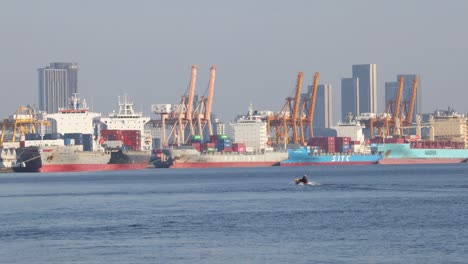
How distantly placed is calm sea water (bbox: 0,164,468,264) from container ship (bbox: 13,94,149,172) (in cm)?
7085

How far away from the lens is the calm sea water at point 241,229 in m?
39.3

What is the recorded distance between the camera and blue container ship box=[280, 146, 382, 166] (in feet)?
619

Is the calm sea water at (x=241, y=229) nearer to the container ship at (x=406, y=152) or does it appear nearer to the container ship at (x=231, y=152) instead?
the container ship at (x=231, y=152)

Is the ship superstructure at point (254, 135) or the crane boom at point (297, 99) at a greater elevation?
the crane boom at point (297, 99)

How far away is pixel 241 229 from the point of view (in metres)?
48.3

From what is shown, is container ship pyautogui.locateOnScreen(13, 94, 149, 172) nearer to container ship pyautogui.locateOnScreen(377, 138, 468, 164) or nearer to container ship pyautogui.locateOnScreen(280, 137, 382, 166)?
container ship pyautogui.locateOnScreen(280, 137, 382, 166)

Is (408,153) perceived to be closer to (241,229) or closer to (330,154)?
(330,154)

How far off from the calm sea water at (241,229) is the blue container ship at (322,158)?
11205cm

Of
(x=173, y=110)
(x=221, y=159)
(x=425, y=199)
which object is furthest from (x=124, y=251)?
(x=173, y=110)

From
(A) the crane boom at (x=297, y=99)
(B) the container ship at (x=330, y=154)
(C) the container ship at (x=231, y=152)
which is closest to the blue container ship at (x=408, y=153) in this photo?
(B) the container ship at (x=330, y=154)

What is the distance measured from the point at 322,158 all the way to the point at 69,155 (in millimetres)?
58023

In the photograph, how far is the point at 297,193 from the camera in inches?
3098

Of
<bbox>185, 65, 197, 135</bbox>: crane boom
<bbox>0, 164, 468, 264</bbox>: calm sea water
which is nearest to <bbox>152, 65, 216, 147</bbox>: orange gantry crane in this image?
<bbox>185, 65, 197, 135</bbox>: crane boom

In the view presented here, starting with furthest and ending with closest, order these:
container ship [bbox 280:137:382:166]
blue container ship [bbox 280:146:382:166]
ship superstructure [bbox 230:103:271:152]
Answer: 1. ship superstructure [bbox 230:103:271:152]
2. container ship [bbox 280:137:382:166]
3. blue container ship [bbox 280:146:382:166]
